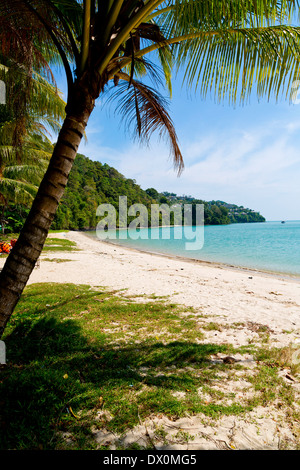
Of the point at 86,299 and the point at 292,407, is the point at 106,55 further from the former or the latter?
the point at 86,299

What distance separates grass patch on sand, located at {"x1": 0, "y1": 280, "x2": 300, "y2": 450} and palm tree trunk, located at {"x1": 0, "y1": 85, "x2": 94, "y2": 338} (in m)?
0.78

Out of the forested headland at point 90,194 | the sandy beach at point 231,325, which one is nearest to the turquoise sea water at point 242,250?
the sandy beach at point 231,325

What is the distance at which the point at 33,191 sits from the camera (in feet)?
55.5

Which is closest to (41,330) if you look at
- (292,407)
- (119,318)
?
(119,318)

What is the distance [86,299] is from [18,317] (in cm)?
174

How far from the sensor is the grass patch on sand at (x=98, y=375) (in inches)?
77.0

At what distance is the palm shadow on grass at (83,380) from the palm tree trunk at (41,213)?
2.39 feet

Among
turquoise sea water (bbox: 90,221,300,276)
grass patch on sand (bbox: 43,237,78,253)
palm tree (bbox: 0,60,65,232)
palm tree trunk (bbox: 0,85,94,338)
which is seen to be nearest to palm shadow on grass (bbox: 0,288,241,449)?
palm tree trunk (bbox: 0,85,94,338)

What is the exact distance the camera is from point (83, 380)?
2.58 meters

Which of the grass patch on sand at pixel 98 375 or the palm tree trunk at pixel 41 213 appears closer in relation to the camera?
the grass patch on sand at pixel 98 375

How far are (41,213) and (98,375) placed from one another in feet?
6.47

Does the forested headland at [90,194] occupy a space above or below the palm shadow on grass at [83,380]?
above

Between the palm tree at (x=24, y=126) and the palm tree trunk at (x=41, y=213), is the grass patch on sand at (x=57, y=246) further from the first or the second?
the palm tree trunk at (x=41, y=213)

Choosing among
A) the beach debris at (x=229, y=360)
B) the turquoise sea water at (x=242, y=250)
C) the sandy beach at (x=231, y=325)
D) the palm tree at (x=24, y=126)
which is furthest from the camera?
the turquoise sea water at (x=242, y=250)
